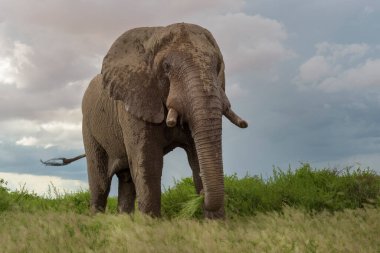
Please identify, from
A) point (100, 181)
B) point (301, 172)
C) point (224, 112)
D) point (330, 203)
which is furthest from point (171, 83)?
point (301, 172)

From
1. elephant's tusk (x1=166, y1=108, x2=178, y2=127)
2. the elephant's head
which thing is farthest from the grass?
elephant's tusk (x1=166, y1=108, x2=178, y2=127)

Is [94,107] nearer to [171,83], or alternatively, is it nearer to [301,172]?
[171,83]

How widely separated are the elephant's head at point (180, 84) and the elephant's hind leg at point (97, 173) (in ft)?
8.63

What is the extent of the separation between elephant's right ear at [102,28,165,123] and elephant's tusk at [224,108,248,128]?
2.94 ft

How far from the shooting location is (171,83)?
7.32 meters

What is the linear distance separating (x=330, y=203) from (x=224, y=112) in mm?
4253

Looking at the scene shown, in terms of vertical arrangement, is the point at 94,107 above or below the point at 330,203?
above

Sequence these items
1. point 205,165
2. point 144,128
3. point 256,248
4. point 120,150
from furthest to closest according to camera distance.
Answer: point 120,150, point 144,128, point 205,165, point 256,248

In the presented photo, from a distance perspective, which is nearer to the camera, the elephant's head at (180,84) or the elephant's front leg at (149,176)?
the elephant's head at (180,84)

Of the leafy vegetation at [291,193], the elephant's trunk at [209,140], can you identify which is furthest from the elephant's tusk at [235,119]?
the leafy vegetation at [291,193]

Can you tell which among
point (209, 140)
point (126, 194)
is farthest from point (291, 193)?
point (209, 140)

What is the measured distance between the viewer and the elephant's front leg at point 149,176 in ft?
25.7

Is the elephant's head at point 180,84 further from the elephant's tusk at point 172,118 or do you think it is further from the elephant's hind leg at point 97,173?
the elephant's hind leg at point 97,173

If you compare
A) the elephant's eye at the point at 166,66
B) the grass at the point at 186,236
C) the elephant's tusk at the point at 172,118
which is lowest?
the grass at the point at 186,236
